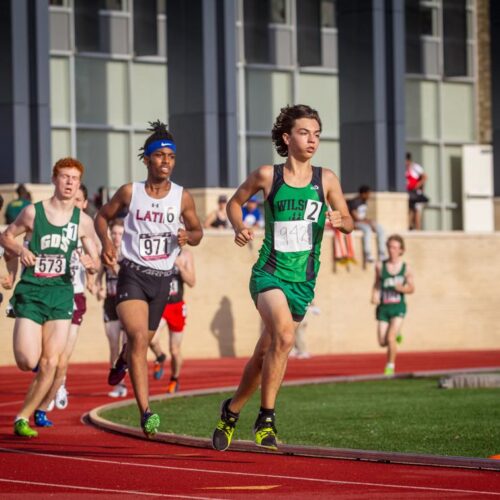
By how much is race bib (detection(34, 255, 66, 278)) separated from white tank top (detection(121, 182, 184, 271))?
1028 millimetres

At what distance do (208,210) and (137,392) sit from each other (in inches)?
785

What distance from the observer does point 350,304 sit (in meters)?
31.6

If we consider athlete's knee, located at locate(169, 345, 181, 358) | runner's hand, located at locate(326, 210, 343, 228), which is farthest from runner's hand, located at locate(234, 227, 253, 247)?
athlete's knee, located at locate(169, 345, 181, 358)

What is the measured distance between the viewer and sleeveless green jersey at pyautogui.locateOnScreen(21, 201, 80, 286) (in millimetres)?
13125

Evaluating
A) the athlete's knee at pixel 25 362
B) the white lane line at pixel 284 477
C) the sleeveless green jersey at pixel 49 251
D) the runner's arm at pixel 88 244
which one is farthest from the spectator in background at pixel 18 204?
the white lane line at pixel 284 477

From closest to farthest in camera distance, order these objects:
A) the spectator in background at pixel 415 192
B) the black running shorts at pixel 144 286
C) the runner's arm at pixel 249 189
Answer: the runner's arm at pixel 249 189 < the black running shorts at pixel 144 286 < the spectator in background at pixel 415 192

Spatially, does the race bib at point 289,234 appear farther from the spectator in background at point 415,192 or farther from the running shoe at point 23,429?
the spectator in background at point 415,192

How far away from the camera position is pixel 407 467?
35.0ft

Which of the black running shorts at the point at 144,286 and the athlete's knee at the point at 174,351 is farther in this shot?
the athlete's knee at the point at 174,351

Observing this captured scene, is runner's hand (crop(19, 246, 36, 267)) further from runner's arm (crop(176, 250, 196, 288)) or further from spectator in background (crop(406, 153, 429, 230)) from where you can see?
spectator in background (crop(406, 153, 429, 230))

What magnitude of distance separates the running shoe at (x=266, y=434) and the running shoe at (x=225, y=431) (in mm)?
284

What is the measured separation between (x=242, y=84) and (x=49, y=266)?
91.3 feet

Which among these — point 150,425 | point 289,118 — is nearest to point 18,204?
point 150,425

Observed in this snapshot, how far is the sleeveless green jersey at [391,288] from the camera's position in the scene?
22.7 metres
